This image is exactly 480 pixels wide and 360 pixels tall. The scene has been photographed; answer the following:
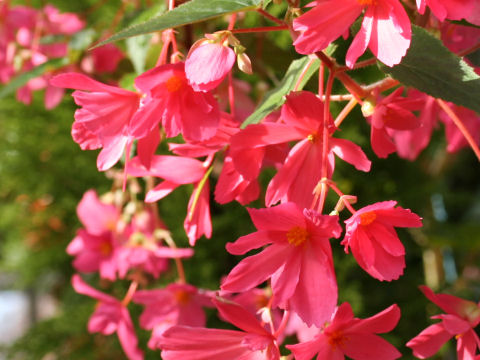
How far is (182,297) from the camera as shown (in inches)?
20.5

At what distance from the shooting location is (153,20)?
0.25m

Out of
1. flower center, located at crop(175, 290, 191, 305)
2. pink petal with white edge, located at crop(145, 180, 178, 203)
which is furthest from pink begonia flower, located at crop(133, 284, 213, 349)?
pink petal with white edge, located at crop(145, 180, 178, 203)

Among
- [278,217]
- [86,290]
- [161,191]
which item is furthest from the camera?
[86,290]

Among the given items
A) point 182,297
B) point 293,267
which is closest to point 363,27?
point 293,267

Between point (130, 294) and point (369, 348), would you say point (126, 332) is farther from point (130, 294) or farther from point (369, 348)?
point (369, 348)

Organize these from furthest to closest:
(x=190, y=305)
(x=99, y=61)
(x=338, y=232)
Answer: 1. (x=99, y=61)
2. (x=190, y=305)
3. (x=338, y=232)

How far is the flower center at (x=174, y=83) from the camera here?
286 mm

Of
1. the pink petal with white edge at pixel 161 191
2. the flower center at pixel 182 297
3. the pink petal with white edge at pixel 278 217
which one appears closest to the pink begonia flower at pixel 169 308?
the flower center at pixel 182 297

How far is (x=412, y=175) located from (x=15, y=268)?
0.65m

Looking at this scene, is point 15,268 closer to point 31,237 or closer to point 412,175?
point 31,237

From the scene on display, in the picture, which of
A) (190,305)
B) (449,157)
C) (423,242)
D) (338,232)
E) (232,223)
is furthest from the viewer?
(449,157)

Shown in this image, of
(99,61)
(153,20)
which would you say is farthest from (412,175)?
(153,20)

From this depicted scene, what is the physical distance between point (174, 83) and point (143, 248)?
0.29 m

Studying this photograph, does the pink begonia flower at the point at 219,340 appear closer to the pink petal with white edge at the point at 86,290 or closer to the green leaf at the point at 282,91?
the green leaf at the point at 282,91
